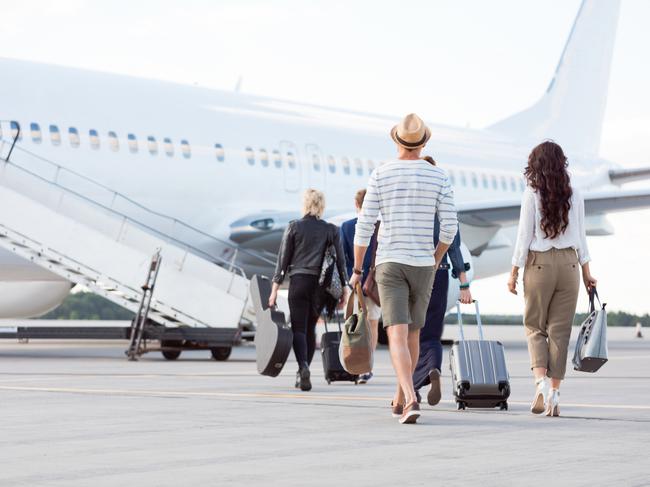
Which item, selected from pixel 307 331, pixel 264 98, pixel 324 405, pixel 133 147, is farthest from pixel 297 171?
pixel 324 405

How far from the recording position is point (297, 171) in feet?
62.3

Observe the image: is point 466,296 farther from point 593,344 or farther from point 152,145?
point 152,145

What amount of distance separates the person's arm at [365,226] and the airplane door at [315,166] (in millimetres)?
12595

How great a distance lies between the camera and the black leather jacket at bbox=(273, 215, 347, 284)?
9008 mm

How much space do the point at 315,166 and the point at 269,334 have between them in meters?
10.6

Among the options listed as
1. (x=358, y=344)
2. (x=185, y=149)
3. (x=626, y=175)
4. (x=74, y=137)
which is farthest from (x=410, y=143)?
(x=626, y=175)

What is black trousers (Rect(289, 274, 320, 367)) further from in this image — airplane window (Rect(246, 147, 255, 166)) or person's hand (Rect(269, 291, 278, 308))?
airplane window (Rect(246, 147, 255, 166))

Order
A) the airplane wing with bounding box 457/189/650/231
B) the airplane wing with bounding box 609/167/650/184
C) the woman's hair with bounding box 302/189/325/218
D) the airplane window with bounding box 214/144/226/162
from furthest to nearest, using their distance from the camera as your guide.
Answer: the airplane wing with bounding box 609/167/650/184 → the airplane wing with bounding box 457/189/650/231 → the airplane window with bounding box 214/144/226/162 → the woman's hair with bounding box 302/189/325/218

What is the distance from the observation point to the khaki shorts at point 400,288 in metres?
6.53

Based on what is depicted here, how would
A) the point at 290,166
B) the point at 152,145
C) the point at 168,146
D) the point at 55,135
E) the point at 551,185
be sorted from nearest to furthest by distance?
1. the point at 551,185
2. the point at 55,135
3. the point at 152,145
4. the point at 168,146
5. the point at 290,166

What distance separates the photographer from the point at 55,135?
15.6m

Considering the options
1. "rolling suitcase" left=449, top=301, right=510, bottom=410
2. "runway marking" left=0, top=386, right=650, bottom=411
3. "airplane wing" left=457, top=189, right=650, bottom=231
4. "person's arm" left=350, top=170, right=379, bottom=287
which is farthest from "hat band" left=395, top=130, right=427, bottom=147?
"airplane wing" left=457, top=189, right=650, bottom=231

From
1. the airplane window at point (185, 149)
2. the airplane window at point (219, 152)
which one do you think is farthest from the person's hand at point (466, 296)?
the airplane window at point (219, 152)

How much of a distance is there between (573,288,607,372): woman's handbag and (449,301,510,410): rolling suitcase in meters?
0.42
